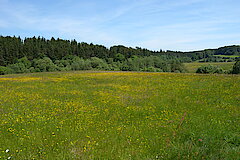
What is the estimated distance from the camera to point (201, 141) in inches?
235

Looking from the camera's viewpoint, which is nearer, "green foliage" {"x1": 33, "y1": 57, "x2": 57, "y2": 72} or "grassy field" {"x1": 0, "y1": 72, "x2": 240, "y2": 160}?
"grassy field" {"x1": 0, "y1": 72, "x2": 240, "y2": 160}

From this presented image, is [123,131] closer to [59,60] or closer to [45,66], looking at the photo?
[45,66]

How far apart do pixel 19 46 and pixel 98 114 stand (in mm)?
104668

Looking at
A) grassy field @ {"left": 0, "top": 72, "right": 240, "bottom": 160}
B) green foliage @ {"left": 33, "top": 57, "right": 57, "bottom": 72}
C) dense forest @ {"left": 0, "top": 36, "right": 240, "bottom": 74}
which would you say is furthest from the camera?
dense forest @ {"left": 0, "top": 36, "right": 240, "bottom": 74}

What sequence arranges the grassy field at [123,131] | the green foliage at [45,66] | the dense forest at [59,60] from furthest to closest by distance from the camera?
the dense forest at [59,60]
the green foliage at [45,66]
the grassy field at [123,131]

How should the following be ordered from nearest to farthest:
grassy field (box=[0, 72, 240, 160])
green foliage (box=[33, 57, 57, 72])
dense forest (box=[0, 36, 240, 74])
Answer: grassy field (box=[0, 72, 240, 160]), green foliage (box=[33, 57, 57, 72]), dense forest (box=[0, 36, 240, 74])

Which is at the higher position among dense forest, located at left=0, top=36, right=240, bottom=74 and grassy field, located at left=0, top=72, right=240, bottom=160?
dense forest, located at left=0, top=36, right=240, bottom=74

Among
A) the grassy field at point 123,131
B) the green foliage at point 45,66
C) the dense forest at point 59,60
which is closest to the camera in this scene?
the grassy field at point 123,131

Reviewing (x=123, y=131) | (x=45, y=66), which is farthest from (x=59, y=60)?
(x=123, y=131)

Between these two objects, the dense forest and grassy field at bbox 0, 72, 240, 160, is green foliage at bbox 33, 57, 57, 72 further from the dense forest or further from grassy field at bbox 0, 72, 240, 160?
grassy field at bbox 0, 72, 240, 160

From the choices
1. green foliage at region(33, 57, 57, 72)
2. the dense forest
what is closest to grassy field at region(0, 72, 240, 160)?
green foliage at region(33, 57, 57, 72)

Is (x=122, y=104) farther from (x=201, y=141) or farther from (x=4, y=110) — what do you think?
(x=4, y=110)

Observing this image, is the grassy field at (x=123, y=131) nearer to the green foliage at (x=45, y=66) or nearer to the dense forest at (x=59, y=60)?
the green foliage at (x=45, y=66)

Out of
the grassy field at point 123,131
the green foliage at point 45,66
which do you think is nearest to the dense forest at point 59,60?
the green foliage at point 45,66
